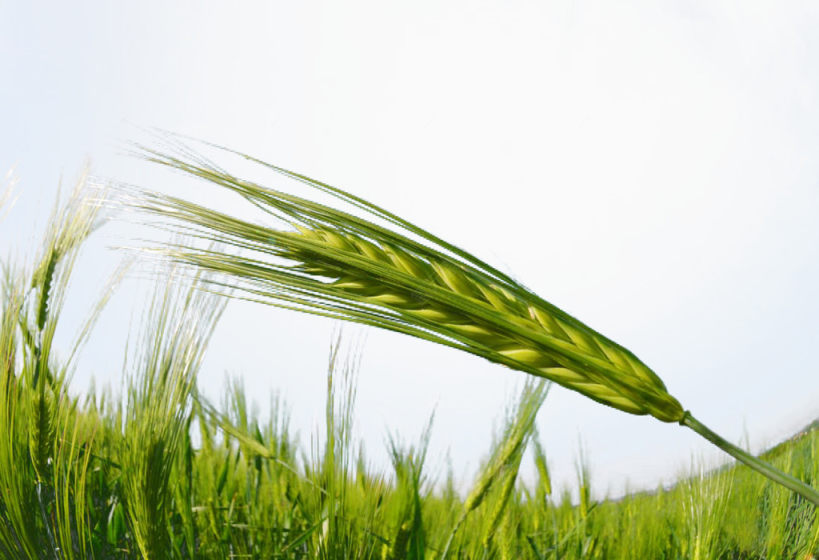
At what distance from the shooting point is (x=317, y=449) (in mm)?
1043

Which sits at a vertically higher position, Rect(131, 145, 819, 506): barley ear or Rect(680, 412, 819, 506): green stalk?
Rect(131, 145, 819, 506): barley ear

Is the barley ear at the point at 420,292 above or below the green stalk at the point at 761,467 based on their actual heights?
above

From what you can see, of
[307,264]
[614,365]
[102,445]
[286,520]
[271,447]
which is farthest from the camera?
[102,445]

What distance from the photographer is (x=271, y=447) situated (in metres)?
1.74

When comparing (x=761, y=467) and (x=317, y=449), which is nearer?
(x=761, y=467)

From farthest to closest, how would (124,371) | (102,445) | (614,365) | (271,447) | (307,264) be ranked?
(102,445), (271,447), (124,371), (307,264), (614,365)

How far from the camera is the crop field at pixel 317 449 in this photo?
2.23 feet

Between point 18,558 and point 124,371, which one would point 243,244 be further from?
point 18,558

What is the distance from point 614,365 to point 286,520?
112 centimetres

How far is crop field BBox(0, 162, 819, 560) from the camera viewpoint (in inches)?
26.7

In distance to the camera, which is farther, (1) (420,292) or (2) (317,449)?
(2) (317,449)

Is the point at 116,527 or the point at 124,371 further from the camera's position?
the point at 116,527

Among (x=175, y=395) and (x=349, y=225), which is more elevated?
(x=349, y=225)

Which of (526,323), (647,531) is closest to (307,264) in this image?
(526,323)
